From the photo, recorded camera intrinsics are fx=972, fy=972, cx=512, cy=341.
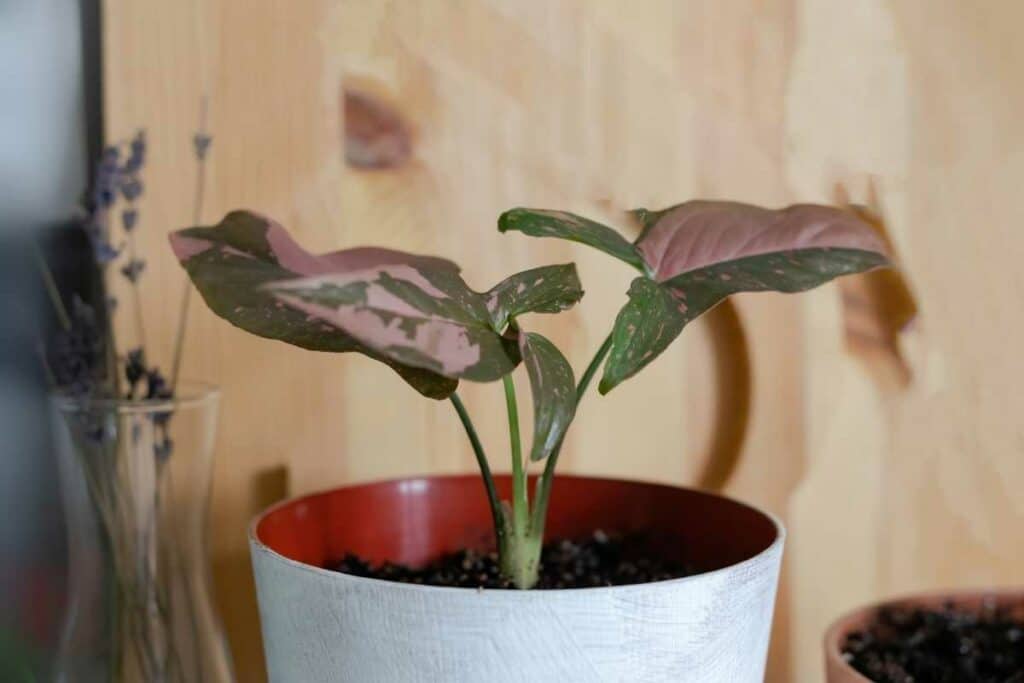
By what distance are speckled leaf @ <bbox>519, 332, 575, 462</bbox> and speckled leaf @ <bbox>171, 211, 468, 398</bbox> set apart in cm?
3

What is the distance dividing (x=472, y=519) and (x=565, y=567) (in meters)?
0.07

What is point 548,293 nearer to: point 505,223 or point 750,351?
point 505,223

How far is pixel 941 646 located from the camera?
59cm

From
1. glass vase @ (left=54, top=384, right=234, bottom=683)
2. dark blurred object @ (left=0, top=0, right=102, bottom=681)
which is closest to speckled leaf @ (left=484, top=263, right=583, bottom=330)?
glass vase @ (left=54, top=384, right=234, bottom=683)

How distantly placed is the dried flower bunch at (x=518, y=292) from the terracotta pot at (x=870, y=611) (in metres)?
0.19

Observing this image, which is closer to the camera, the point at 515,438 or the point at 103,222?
the point at 515,438

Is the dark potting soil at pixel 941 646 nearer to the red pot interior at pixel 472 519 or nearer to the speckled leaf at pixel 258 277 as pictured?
the red pot interior at pixel 472 519

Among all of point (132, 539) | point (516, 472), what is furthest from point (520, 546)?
point (132, 539)

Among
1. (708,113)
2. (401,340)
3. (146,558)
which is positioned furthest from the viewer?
(708,113)

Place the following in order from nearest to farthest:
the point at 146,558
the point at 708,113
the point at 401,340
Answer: the point at 401,340
the point at 146,558
the point at 708,113

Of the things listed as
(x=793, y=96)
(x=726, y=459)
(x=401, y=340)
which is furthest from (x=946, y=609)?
(x=401, y=340)

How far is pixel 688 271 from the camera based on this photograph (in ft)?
1.35

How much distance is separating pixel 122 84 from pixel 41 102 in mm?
93

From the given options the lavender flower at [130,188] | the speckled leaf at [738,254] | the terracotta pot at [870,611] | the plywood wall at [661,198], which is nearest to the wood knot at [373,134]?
the plywood wall at [661,198]
